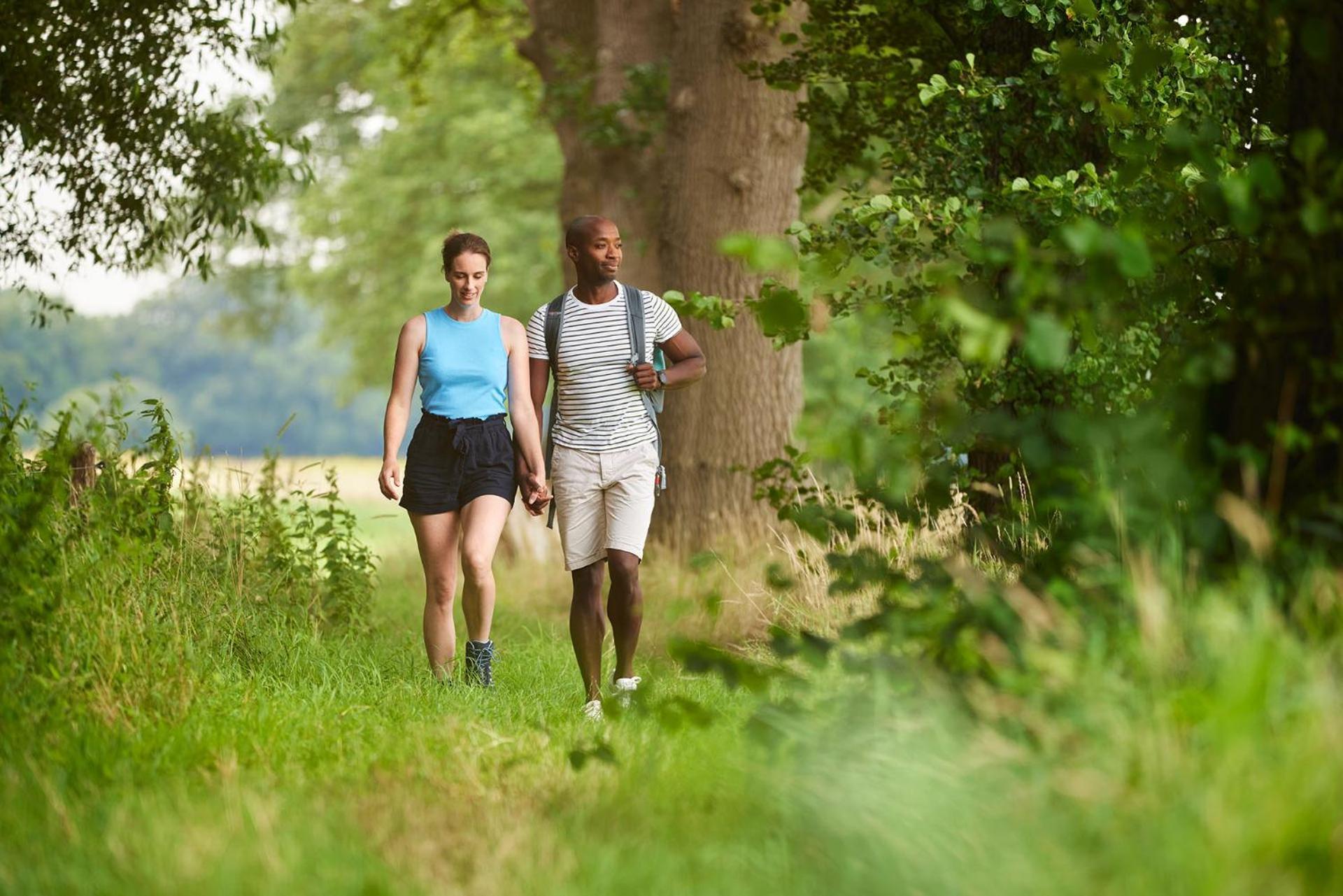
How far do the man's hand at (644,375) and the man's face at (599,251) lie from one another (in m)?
0.42

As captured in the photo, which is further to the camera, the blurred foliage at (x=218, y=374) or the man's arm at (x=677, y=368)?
the blurred foliage at (x=218, y=374)

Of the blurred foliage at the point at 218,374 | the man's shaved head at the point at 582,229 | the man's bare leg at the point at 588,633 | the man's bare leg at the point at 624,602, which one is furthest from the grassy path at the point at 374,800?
the blurred foliage at the point at 218,374

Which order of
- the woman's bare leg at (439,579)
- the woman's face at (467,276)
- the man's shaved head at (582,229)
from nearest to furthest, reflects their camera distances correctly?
the man's shaved head at (582,229)
the woman's face at (467,276)
the woman's bare leg at (439,579)

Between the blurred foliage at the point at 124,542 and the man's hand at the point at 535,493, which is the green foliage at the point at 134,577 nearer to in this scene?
the blurred foliage at the point at 124,542

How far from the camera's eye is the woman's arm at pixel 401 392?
7281 millimetres

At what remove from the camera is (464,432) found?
7.37 meters

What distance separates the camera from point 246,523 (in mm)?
8672

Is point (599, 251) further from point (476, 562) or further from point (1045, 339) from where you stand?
point (1045, 339)

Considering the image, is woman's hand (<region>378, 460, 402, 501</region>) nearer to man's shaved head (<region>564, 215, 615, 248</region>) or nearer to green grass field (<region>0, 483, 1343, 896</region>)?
green grass field (<region>0, 483, 1343, 896</region>)

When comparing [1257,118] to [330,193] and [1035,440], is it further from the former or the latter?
[330,193]

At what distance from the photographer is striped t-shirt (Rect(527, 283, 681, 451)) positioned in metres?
6.91

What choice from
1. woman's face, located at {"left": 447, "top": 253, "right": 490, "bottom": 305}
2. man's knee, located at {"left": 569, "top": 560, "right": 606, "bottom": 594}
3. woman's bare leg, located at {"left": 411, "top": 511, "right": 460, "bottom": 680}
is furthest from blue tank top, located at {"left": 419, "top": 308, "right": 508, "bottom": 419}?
man's knee, located at {"left": 569, "top": 560, "right": 606, "bottom": 594}

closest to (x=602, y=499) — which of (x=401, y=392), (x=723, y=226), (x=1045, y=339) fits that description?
(x=401, y=392)

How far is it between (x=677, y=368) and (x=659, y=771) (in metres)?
2.60
